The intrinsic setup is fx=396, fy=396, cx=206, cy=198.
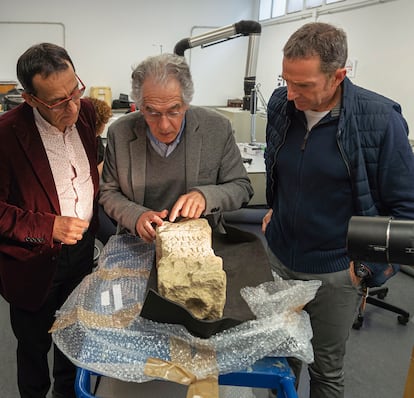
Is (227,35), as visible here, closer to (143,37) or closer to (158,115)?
(158,115)

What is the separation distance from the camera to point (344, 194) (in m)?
1.26

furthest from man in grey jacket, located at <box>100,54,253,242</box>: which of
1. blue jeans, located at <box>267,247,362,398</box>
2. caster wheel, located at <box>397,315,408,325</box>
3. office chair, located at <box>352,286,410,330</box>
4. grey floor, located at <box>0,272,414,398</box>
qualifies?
caster wheel, located at <box>397,315,408,325</box>

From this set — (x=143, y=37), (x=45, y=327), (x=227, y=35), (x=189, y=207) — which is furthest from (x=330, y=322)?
(x=143, y=37)

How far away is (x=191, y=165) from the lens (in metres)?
1.26

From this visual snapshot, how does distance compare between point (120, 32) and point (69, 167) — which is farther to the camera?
point (120, 32)

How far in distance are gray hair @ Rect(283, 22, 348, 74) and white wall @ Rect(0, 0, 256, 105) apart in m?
4.57

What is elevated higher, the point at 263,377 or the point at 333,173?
the point at 333,173

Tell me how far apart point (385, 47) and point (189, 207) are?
2851 mm

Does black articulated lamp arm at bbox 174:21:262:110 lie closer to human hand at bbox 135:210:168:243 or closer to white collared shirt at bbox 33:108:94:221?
white collared shirt at bbox 33:108:94:221

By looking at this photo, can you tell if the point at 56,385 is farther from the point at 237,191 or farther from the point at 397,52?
the point at 397,52

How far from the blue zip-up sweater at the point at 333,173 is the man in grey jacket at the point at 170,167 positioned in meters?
0.18

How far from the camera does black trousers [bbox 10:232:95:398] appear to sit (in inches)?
55.5

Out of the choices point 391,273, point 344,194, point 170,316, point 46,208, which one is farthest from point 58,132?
point 391,273

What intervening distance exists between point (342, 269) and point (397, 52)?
2461 millimetres
